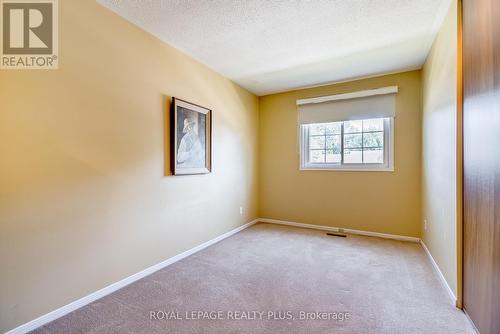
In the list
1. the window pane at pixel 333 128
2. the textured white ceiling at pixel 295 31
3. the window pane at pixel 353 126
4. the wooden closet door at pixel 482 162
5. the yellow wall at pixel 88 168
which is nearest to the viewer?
the wooden closet door at pixel 482 162

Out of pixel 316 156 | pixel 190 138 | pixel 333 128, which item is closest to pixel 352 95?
pixel 333 128

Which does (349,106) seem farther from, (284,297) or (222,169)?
(284,297)

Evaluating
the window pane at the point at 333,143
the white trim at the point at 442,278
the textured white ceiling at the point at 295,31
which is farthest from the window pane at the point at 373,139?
the white trim at the point at 442,278

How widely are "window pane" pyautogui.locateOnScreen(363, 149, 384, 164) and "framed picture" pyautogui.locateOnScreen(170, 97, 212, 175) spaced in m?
2.49

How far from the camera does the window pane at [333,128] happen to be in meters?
3.93

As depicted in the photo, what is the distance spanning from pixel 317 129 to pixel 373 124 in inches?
35.1

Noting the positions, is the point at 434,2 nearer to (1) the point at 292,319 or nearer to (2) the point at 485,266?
(2) the point at 485,266

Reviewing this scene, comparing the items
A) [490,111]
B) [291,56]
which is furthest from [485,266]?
[291,56]

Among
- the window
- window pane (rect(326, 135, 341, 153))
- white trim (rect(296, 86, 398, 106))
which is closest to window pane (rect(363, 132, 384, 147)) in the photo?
the window

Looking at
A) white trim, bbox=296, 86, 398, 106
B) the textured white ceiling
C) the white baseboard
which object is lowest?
the white baseboard

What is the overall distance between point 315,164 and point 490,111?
9.10 feet

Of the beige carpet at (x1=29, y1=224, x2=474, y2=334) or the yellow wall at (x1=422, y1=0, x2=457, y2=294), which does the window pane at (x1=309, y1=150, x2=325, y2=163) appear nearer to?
the yellow wall at (x1=422, y1=0, x2=457, y2=294)

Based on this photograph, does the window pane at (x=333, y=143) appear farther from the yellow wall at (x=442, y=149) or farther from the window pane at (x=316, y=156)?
the yellow wall at (x=442, y=149)

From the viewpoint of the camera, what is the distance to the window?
3.61 m
